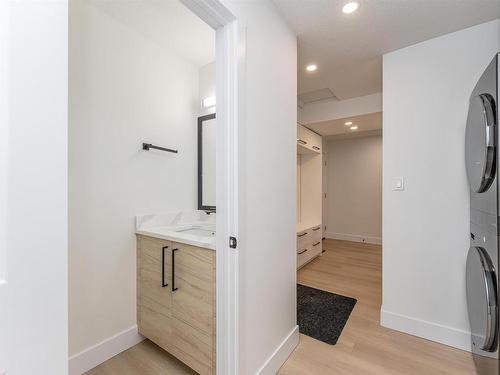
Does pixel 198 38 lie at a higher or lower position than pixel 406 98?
higher

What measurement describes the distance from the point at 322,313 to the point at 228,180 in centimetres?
182

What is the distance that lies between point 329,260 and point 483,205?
2706 mm

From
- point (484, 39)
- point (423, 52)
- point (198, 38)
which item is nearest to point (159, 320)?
point (198, 38)

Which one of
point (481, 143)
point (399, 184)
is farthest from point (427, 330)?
point (481, 143)

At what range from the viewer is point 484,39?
1729 mm

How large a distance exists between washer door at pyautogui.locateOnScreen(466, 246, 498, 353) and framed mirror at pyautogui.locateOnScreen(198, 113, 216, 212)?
6.16ft

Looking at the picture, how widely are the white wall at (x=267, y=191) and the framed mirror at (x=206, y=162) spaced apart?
2.56 ft

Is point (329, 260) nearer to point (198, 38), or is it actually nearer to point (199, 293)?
point (199, 293)

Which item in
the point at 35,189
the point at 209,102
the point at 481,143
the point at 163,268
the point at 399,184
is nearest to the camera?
the point at 35,189

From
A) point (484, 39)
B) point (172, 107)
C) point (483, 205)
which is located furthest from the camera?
point (172, 107)

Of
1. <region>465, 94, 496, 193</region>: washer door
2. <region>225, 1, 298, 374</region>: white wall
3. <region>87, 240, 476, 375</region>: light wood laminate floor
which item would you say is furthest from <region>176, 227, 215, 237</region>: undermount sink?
<region>465, 94, 496, 193</region>: washer door

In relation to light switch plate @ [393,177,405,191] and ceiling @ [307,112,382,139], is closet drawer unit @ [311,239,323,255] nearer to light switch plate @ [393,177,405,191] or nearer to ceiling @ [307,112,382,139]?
ceiling @ [307,112,382,139]

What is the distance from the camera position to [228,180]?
1.21m

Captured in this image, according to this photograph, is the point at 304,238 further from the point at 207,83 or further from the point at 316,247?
the point at 207,83
